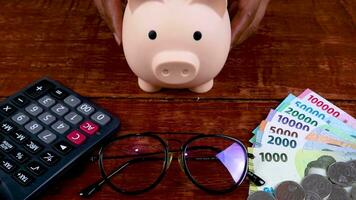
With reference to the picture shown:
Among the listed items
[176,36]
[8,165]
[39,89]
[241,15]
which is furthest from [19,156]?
[241,15]

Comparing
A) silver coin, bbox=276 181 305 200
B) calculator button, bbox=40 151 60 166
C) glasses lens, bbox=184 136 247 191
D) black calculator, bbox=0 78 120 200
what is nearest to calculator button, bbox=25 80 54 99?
black calculator, bbox=0 78 120 200

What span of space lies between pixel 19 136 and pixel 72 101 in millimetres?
81

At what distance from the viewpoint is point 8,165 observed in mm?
485

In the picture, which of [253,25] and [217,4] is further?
[253,25]

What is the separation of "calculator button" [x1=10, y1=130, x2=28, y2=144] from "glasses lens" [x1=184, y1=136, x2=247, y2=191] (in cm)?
19

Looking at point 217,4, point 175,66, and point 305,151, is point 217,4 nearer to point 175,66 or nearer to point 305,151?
point 175,66

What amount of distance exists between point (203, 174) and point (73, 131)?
16 centimetres

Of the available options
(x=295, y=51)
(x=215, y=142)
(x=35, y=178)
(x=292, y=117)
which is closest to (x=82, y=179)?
(x=35, y=178)

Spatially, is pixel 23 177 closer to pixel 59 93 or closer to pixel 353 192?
pixel 59 93

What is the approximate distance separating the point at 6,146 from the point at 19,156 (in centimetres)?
2

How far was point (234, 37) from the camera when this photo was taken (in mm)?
573

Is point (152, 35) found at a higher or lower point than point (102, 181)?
higher

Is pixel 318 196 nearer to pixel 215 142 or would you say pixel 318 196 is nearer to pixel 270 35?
pixel 215 142

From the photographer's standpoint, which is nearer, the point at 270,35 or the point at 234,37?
the point at 234,37
